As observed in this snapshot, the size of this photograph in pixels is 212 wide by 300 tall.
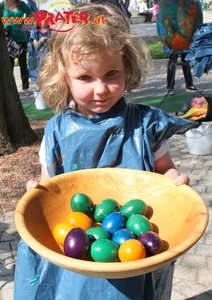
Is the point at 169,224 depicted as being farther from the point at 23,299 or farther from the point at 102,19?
the point at 102,19

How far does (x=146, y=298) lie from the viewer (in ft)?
5.68

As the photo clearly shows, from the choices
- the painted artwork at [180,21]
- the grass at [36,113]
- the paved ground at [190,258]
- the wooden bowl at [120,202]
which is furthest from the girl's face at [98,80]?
the grass at [36,113]


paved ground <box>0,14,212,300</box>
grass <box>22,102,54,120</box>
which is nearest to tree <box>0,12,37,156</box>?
paved ground <box>0,14,212,300</box>

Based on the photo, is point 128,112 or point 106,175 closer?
point 106,175

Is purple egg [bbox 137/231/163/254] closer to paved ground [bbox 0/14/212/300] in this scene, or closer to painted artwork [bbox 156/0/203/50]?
paved ground [bbox 0/14/212/300]

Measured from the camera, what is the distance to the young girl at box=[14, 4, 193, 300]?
5.39 ft

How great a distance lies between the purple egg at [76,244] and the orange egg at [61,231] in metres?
0.05

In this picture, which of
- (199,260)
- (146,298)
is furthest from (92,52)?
(199,260)

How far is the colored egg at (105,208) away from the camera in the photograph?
1590 millimetres

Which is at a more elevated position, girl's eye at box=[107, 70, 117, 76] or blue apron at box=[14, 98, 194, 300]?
girl's eye at box=[107, 70, 117, 76]

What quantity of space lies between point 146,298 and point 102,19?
3.97 feet

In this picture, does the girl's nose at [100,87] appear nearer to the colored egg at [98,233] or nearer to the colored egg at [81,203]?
the colored egg at [81,203]

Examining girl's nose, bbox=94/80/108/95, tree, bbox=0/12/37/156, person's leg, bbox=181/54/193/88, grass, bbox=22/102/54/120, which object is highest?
Result: girl's nose, bbox=94/80/108/95

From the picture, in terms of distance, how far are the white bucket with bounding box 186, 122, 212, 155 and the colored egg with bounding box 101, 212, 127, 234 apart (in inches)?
138
